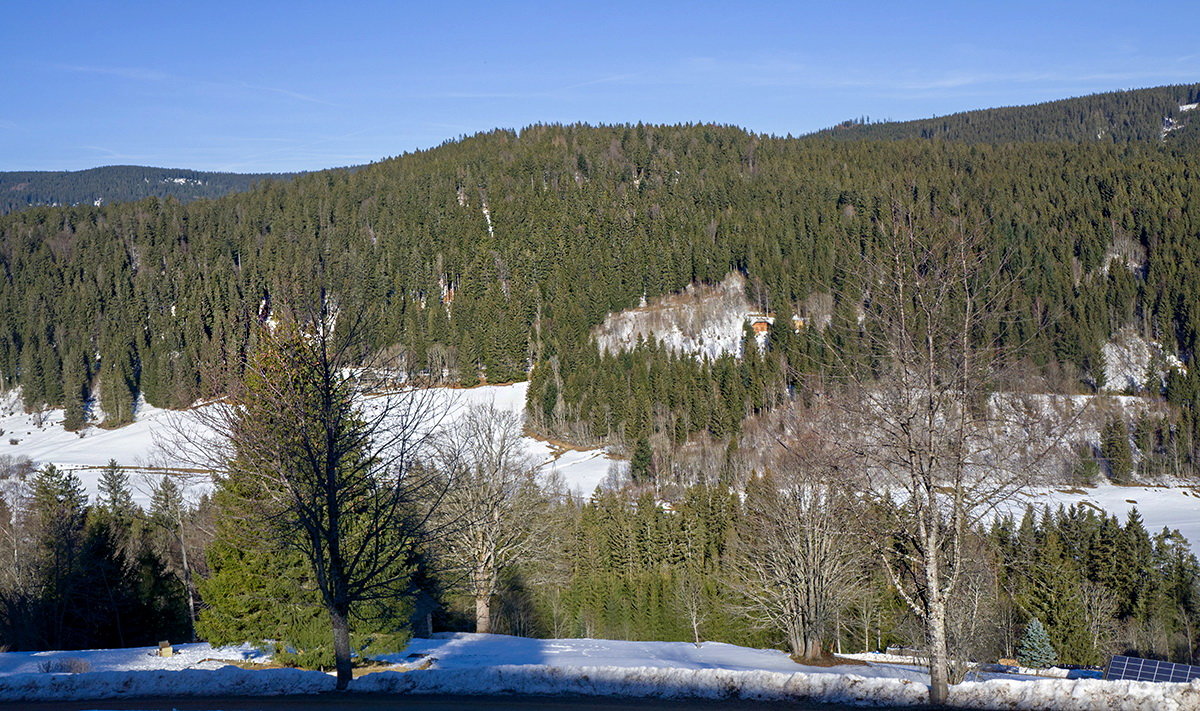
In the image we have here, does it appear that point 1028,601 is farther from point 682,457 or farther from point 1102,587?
point 682,457

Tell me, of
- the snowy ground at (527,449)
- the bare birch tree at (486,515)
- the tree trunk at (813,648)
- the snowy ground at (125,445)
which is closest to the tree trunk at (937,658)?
the tree trunk at (813,648)

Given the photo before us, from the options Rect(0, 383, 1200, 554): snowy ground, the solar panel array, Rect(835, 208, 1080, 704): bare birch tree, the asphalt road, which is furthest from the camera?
Rect(0, 383, 1200, 554): snowy ground

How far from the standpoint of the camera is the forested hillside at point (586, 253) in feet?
334

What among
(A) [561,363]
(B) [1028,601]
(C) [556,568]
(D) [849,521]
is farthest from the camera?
(A) [561,363]

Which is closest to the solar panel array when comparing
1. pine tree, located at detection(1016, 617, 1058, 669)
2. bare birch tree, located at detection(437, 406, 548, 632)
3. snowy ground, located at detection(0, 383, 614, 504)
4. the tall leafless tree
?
pine tree, located at detection(1016, 617, 1058, 669)

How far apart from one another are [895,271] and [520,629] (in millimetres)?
34998

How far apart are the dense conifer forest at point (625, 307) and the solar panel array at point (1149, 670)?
4647 millimetres

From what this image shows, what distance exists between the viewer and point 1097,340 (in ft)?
354

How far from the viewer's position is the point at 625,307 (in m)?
122

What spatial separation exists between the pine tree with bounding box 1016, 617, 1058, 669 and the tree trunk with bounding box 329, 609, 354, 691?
33.2 meters

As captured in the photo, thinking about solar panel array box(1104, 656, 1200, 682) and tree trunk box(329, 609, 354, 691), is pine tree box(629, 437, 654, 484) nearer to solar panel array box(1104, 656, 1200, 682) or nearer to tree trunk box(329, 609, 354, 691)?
solar panel array box(1104, 656, 1200, 682)

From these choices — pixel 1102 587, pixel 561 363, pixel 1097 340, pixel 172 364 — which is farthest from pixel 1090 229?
pixel 172 364

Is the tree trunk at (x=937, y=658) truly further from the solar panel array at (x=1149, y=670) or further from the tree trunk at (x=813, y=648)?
the solar panel array at (x=1149, y=670)

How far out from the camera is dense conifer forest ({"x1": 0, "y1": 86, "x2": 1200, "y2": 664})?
39.3m
